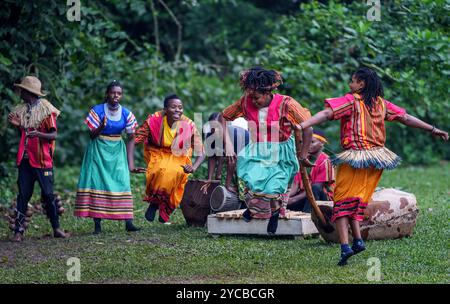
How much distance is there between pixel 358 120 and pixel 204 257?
2.02 m

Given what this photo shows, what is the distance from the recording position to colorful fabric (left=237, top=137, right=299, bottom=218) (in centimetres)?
880

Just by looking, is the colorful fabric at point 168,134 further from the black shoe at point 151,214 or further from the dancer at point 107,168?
the black shoe at point 151,214

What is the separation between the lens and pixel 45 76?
12906mm

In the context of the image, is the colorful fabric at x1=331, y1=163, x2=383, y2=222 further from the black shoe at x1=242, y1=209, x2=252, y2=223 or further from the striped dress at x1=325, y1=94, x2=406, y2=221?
the black shoe at x1=242, y1=209, x2=252, y2=223

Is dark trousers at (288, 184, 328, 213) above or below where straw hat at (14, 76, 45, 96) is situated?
below

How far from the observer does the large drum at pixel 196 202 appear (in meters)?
10.8

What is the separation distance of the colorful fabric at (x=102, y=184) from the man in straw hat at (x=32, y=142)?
47cm

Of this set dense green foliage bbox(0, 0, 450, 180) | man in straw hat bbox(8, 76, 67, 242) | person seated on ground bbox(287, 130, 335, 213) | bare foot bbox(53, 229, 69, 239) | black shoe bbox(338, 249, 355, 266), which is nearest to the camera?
black shoe bbox(338, 249, 355, 266)

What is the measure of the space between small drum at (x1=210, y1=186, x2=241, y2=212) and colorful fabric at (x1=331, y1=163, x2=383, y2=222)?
2498mm

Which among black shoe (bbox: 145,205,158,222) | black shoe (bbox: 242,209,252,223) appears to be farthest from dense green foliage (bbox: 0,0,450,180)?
black shoe (bbox: 242,209,252,223)

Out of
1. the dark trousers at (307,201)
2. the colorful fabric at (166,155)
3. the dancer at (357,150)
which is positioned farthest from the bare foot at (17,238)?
the dancer at (357,150)
